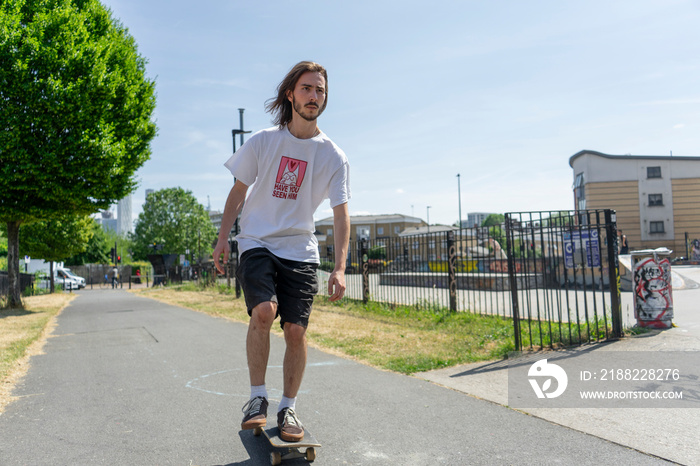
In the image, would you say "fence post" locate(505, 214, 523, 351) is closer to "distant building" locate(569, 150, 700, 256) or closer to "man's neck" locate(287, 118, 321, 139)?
"man's neck" locate(287, 118, 321, 139)

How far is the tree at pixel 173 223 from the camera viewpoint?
235 feet

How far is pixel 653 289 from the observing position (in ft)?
23.5

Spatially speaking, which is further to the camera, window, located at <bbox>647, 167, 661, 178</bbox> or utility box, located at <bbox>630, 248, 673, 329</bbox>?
window, located at <bbox>647, 167, 661, 178</bbox>

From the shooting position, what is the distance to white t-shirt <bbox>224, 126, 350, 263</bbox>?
3037 millimetres

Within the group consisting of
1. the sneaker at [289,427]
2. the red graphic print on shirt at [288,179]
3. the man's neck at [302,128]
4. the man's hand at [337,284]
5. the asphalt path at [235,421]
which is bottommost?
the asphalt path at [235,421]

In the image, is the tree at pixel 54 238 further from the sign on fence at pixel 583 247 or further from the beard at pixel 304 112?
Answer: the beard at pixel 304 112

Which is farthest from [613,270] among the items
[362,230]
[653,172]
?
[362,230]

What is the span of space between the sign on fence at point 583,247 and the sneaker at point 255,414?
503 cm

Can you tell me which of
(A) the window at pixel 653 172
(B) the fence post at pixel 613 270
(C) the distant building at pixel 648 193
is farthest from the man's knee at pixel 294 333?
(A) the window at pixel 653 172

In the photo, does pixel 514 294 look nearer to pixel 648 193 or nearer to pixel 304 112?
pixel 304 112

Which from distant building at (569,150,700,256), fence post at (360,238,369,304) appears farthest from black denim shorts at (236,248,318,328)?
distant building at (569,150,700,256)

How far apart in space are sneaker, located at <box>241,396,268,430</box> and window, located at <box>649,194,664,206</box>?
4696cm

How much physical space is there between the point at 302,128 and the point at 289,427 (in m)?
1.79

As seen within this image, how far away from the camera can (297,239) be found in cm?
307
